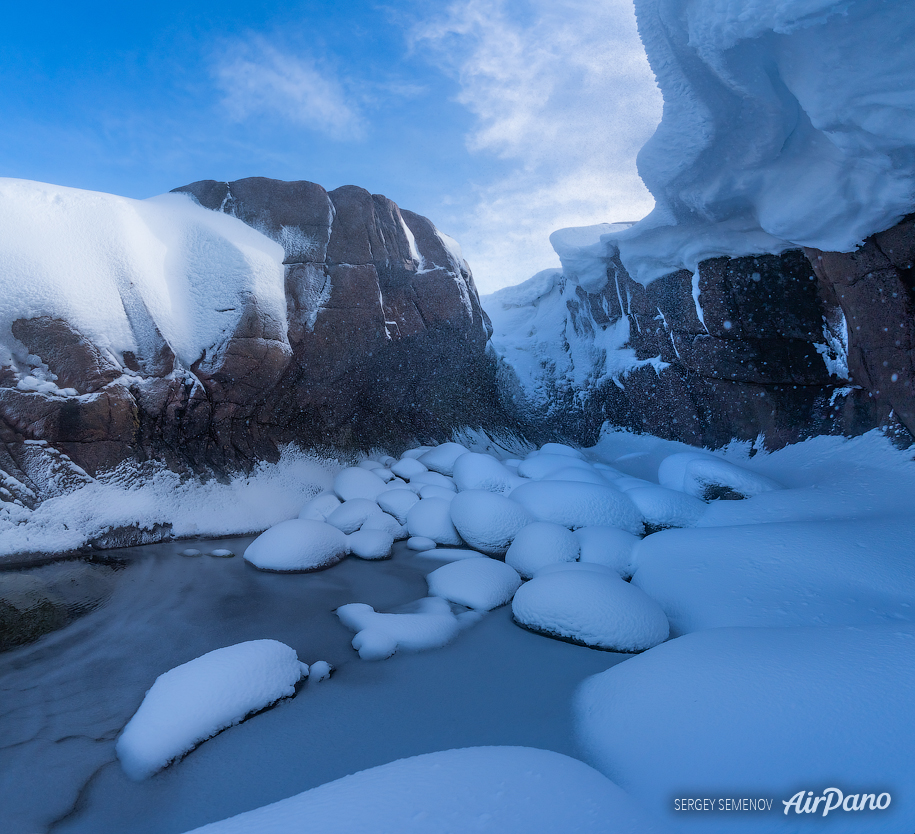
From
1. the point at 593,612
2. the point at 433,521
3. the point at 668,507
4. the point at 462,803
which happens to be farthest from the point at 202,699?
the point at 668,507

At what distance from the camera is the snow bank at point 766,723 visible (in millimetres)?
1208

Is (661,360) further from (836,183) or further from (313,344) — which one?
(313,344)

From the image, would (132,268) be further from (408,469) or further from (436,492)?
(436,492)

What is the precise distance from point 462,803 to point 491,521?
2764mm

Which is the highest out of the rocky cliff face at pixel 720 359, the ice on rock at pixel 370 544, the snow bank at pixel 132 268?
the snow bank at pixel 132 268

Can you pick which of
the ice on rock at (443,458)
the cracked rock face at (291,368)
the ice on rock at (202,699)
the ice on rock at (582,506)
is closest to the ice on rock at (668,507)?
the ice on rock at (582,506)

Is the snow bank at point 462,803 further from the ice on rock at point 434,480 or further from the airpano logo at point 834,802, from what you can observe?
the ice on rock at point 434,480

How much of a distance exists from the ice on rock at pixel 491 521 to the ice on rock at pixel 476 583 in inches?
24.5

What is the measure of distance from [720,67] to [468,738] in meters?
4.69

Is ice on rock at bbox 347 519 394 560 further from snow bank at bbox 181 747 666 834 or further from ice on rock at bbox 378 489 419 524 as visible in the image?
snow bank at bbox 181 747 666 834

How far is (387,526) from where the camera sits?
4.47 metres

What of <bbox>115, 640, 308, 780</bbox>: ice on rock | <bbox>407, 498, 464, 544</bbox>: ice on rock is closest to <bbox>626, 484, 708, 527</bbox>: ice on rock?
<bbox>407, 498, 464, 544</bbox>: ice on rock

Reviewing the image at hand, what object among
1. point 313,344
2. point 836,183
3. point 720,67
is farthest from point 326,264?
point 836,183

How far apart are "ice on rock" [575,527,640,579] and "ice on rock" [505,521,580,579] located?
81 mm
